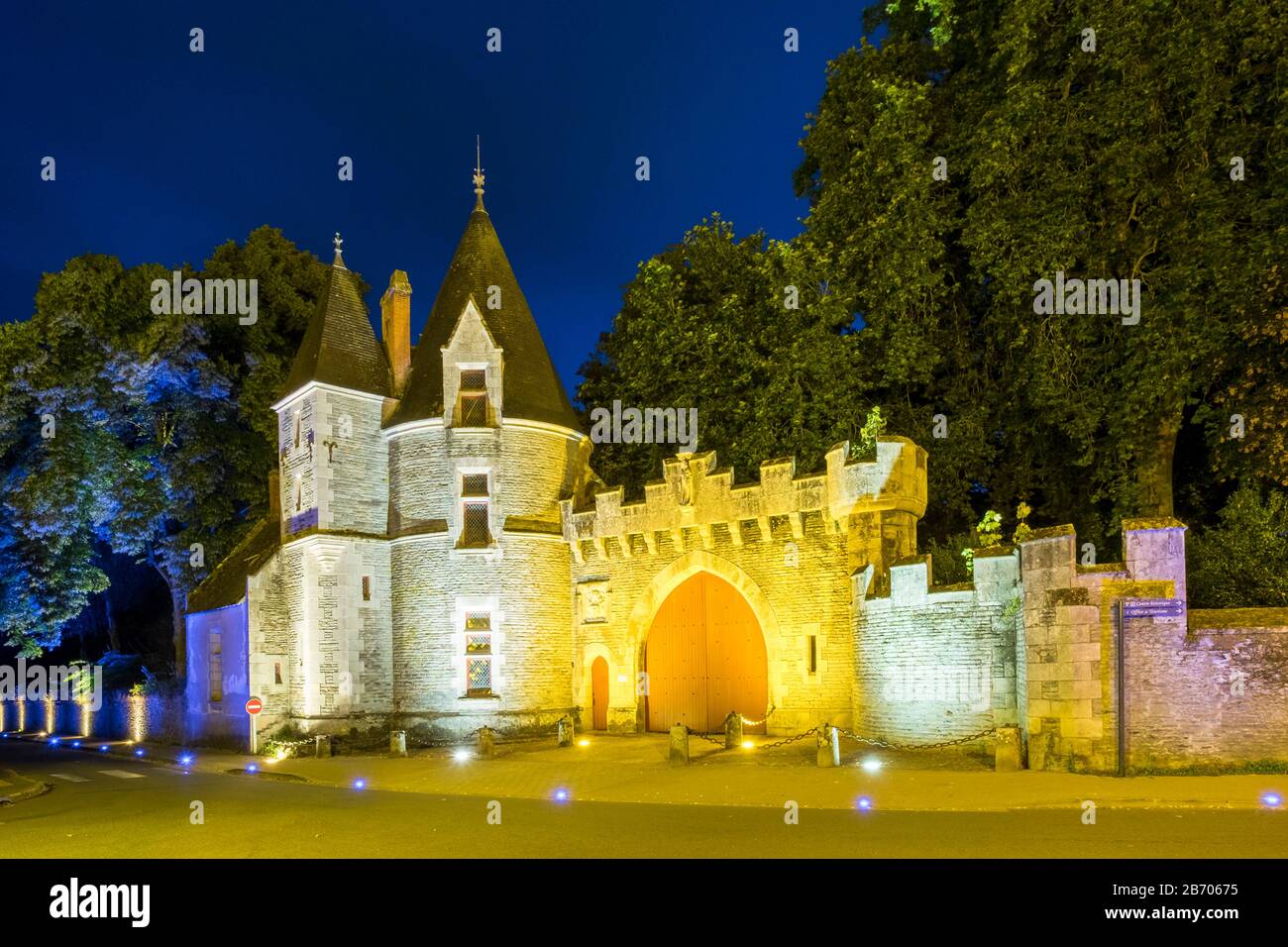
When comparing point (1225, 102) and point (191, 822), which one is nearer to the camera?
point (191, 822)

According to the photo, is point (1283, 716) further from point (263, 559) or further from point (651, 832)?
point (263, 559)

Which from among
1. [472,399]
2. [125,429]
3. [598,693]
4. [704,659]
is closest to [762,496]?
[704,659]

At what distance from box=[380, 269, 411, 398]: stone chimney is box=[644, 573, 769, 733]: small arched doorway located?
9.35 m

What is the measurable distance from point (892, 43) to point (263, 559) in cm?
2173

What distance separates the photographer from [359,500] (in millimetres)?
24578

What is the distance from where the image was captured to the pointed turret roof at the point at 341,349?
81.1ft

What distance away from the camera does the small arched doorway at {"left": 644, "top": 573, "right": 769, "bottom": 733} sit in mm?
21625

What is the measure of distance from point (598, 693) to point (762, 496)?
7089mm

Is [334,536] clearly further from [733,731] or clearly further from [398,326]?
[733,731]

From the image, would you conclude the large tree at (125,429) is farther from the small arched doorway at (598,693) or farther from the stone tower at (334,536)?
the small arched doorway at (598,693)

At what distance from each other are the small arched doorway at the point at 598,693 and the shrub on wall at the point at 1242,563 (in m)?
13.0

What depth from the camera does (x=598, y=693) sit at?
24312 millimetres

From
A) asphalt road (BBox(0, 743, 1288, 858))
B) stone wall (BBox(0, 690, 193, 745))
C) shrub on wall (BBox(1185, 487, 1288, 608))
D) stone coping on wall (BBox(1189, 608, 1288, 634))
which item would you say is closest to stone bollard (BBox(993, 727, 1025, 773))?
stone coping on wall (BBox(1189, 608, 1288, 634))

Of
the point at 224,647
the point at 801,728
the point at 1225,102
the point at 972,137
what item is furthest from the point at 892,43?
the point at 224,647
